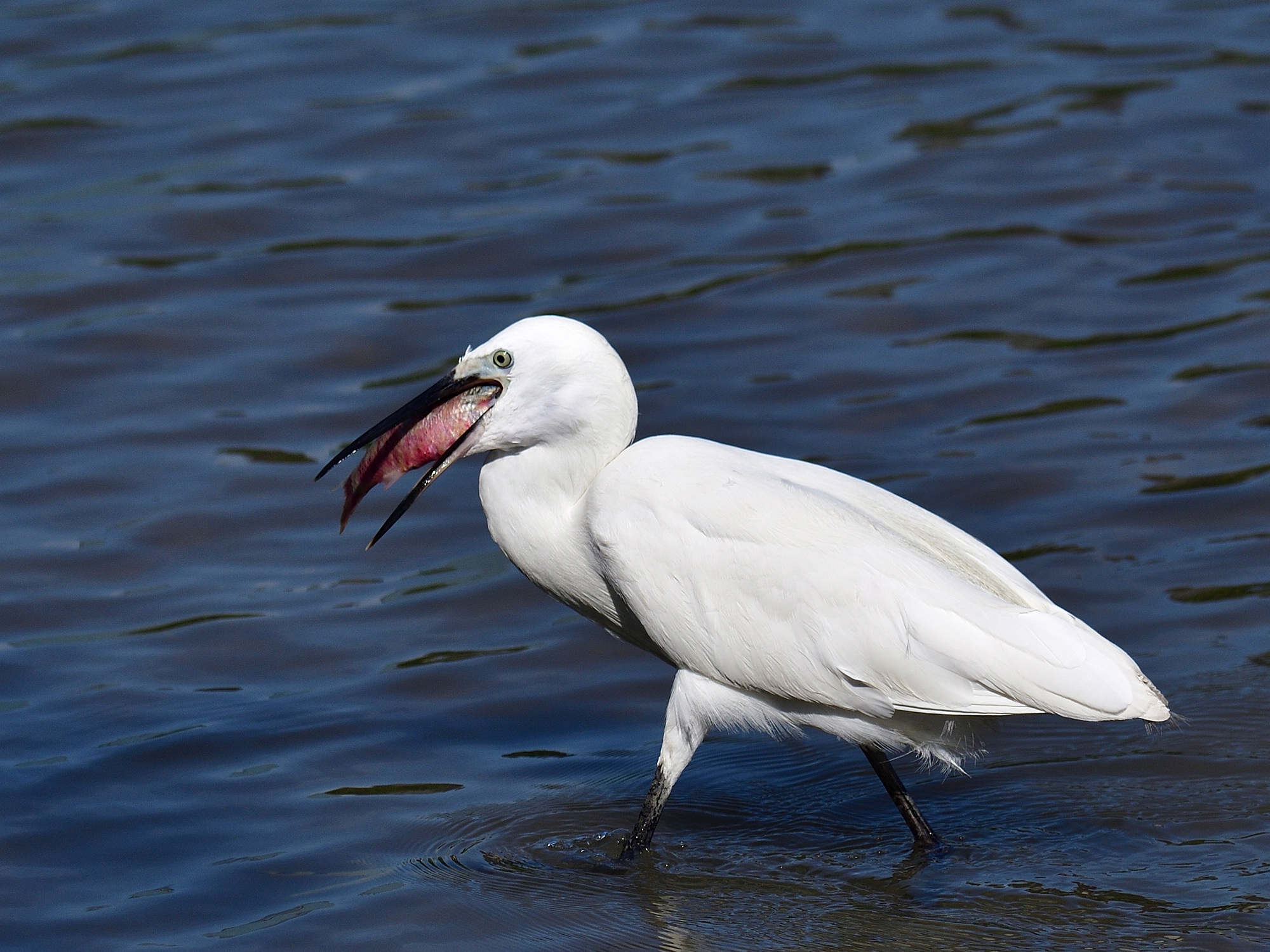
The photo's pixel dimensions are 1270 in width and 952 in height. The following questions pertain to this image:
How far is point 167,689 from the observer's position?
6.66 meters

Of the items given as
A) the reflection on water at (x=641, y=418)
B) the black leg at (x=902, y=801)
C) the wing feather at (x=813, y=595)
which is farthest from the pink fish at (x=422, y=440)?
the black leg at (x=902, y=801)

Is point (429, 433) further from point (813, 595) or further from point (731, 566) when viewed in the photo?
point (813, 595)

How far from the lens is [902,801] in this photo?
5395mm

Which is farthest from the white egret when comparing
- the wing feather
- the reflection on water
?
the reflection on water

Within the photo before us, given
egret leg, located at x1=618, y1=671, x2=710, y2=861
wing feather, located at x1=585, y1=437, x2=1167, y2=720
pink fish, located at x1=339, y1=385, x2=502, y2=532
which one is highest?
pink fish, located at x1=339, y1=385, x2=502, y2=532

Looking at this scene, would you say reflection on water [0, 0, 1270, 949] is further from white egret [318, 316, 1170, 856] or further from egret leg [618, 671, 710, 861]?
white egret [318, 316, 1170, 856]

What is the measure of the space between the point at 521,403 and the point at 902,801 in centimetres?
166

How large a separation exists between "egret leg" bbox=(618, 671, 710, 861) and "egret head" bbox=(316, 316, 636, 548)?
0.75 metres

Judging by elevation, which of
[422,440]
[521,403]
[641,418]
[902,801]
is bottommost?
[902,801]

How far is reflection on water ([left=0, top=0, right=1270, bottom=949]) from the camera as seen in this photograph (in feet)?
17.8

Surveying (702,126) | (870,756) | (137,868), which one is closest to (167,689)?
(137,868)

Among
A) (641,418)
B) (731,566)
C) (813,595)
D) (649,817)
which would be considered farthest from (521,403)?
(641,418)

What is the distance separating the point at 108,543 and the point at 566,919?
3.45 metres

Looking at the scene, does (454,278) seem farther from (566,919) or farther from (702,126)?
(566,919)
